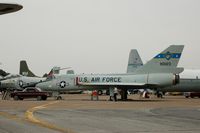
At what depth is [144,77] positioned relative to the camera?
1811 inches

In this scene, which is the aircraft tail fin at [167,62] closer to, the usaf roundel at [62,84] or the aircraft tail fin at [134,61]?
the usaf roundel at [62,84]

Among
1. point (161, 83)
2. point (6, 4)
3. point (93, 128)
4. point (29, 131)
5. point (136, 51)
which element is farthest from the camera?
point (136, 51)

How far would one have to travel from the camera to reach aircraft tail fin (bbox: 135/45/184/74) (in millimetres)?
46250

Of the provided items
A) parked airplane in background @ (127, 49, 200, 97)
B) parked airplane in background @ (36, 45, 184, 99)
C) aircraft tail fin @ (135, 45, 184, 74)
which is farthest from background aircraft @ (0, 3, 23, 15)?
parked airplane in background @ (127, 49, 200, 97)

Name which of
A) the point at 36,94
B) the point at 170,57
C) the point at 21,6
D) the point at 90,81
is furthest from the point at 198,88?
the point at 21,6

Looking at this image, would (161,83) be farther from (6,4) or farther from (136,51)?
(6,4)

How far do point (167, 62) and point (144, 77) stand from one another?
128 inches

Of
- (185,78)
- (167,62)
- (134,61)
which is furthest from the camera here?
(185,78)

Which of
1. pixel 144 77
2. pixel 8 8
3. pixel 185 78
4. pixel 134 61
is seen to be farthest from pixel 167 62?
pixel 8 8

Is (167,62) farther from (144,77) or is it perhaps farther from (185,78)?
(185,78)

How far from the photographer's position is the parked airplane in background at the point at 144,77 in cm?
4556

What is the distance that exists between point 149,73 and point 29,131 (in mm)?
34496

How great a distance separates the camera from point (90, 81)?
1874 inches

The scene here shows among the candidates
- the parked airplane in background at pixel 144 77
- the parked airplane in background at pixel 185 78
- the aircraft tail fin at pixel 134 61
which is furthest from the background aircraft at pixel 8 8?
the parked airplane in background at pixel 185 78
